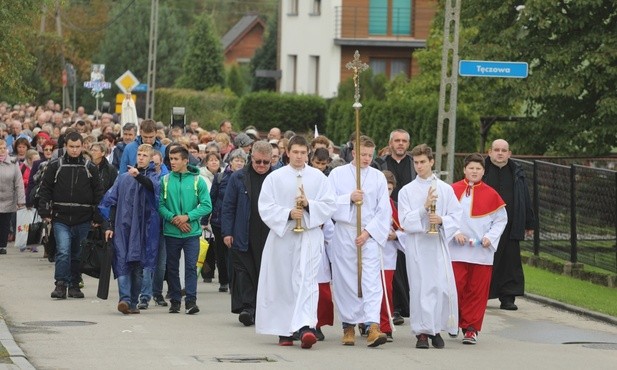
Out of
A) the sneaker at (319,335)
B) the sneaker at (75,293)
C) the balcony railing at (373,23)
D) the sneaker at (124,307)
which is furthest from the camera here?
the balcony railing at (373,23)

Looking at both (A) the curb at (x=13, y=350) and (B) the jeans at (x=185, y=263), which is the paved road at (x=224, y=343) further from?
(B) the jeans at (x=185, y=263)

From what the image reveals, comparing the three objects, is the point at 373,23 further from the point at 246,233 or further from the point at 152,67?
A: the point at 246,233

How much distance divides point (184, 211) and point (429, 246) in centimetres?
320

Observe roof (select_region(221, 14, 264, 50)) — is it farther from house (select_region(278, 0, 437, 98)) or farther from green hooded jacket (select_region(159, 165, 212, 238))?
green hooded jacket (select_region(159, 165, 212, 238))

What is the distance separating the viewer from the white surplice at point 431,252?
14.2 m

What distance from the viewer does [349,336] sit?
14125mm

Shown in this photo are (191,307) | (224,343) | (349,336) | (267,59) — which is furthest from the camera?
(267,59)

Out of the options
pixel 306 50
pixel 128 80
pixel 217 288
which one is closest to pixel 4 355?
pixel 217 288

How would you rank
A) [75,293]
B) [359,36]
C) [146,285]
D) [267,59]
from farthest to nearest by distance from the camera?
[267,59], [359,36], [75,293], [146,285]

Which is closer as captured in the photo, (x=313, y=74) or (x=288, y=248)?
(x=288, y=248)

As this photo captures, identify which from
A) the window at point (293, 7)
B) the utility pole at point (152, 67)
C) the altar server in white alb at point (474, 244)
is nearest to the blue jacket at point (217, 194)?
the altar server in white alb at point (474, 244)

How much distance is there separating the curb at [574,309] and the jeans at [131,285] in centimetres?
506

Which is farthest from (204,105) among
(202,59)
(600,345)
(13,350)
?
(13,350)

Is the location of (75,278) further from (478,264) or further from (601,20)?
(601,20)
